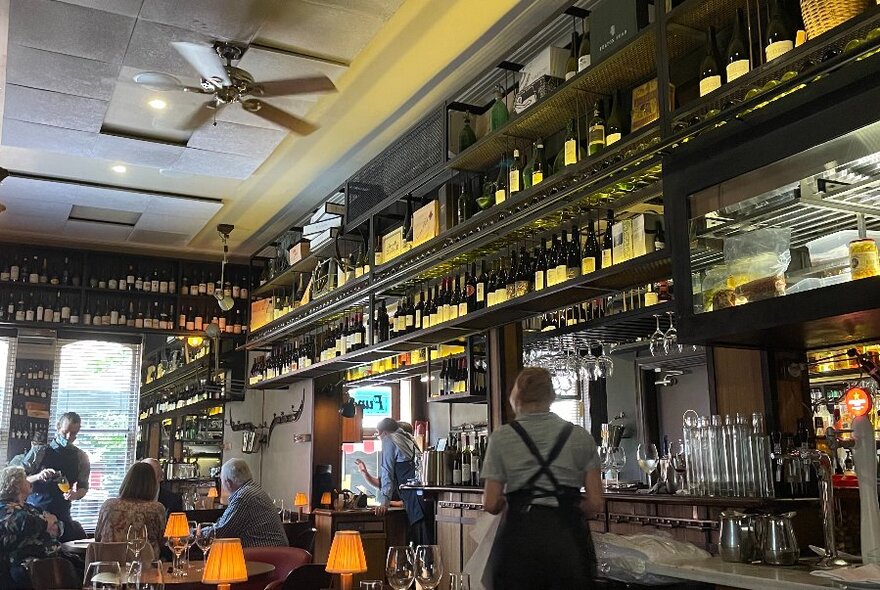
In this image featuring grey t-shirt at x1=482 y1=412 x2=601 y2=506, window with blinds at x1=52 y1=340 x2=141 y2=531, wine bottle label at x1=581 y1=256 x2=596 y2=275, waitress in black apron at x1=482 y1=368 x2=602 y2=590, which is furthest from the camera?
window with blinds at x1=52 y1=340 x2=141 y2=531

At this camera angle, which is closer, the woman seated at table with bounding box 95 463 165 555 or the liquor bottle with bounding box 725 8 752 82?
the liquor bottle with bounding box 725 8 752 82

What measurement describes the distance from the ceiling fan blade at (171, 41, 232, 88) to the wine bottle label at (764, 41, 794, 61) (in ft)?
10.3

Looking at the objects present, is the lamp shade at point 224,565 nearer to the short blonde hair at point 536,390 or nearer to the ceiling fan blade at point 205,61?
the short blonde hair at point 536,390

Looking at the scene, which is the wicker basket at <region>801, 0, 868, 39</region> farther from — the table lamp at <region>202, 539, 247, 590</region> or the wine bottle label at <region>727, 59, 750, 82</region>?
the table lamp at <region>202, 539, 247, 590</region>

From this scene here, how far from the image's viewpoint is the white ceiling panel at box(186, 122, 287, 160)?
19.4ft

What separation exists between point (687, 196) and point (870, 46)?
91 centimetres

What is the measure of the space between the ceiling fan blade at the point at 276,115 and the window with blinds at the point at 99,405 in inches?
195

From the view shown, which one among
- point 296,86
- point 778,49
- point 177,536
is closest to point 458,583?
point 778,49

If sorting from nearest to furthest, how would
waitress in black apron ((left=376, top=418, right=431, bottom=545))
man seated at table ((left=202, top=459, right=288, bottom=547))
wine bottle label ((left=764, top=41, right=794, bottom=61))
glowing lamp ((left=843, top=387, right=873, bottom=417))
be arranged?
wine bottle label ((left=764, top=41, right=794, bottom=61)), glowing lamp ((left=843, top=387, right=873, bottom=417)), man seated at table ((left=202, top=459, right=288, bottom=547)), waitress in black apron ((left=376, top=418, right=431, bottom=545))

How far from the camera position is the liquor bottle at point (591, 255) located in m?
4.33

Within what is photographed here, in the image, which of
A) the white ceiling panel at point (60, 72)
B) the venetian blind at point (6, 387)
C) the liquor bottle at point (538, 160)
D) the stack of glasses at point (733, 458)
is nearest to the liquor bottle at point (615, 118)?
the liquor bottle at point (538, 160)

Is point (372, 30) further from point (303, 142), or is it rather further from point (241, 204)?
point (241, 204)

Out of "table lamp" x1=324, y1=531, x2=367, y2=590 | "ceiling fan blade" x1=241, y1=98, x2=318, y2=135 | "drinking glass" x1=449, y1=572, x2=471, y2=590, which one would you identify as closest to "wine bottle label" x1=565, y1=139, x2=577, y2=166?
"ceiling fan blade" x1=241, y1=98, x2=318, y2=135

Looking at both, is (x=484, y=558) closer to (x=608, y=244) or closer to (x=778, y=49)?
(x=608, y=244)
